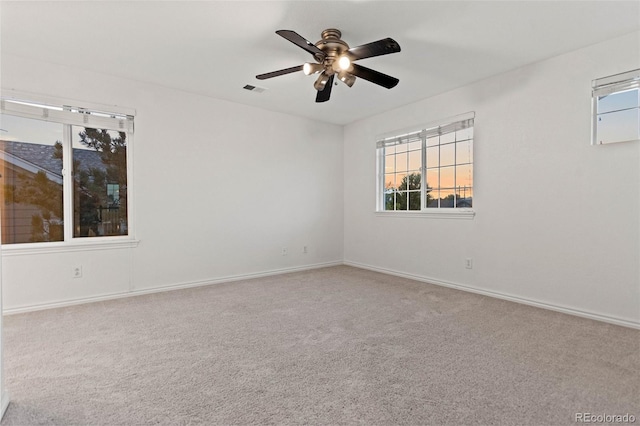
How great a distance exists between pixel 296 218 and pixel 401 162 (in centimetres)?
186

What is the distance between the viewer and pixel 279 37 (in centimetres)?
278

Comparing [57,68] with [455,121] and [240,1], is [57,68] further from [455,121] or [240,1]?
[455,121]

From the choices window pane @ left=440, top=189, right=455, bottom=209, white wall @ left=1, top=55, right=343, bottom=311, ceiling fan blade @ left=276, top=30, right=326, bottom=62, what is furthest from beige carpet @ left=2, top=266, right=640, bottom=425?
ceiling fan blade @ left=276, top=30, right=326, bottom=62

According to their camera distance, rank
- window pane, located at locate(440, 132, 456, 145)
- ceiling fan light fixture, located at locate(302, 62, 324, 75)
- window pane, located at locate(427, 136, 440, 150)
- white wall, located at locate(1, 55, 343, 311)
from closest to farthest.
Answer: ceiling fan light fixture, located at locate(302, 62, 324, 75) → white wall, located at locate(1, 55, 343, 311) → window pane, located at locate(440, 132, 456, 145) → window pane, located at locate(427, 136, 440, 150)

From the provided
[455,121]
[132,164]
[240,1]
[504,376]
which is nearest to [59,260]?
[132,164]

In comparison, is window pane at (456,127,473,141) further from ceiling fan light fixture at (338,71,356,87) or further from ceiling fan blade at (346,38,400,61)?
ceiling fan blade at (346,38,400,61)

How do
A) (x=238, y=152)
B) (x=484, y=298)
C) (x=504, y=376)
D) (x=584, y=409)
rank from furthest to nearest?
(x=238, y=152), (x=484, y=298), (x=504, y=376), (x=584, y=409)

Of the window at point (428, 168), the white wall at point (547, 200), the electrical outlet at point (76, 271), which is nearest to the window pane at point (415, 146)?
the window at point (428, 168)

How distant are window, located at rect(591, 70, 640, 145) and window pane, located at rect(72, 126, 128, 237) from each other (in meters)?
4.93

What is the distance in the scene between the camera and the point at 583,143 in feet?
9.83

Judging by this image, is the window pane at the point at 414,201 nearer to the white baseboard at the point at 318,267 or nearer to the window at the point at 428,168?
the window at the point at 428,168

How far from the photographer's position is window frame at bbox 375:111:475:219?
3.99m

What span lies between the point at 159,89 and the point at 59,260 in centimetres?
221
